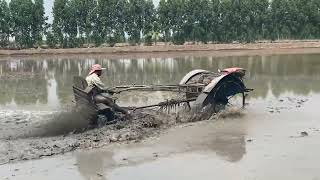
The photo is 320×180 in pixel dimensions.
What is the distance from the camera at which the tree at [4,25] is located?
6091cm

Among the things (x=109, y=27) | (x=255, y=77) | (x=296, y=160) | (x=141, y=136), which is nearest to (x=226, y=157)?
(x=296, y=160)

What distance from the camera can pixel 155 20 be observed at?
203 ft

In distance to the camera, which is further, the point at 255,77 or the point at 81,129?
the point at 255,77

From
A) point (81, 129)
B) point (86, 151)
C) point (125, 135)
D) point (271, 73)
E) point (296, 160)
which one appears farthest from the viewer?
point (271, 73)

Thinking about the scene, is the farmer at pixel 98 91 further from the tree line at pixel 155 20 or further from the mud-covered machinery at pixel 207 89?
the tree line at pixel 155 20

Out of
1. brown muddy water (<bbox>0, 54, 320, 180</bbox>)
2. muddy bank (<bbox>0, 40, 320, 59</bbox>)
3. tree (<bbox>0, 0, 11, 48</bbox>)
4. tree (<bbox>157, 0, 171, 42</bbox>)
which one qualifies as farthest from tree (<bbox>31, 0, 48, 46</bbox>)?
brown muddy water (<bbox>0, 54, 320, 180</bbox>)

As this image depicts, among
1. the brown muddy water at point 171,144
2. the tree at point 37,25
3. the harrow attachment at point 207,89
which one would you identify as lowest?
the brown muddy water at point 171,144

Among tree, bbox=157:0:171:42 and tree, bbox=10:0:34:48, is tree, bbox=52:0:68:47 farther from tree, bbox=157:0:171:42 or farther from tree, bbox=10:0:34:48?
tree, bbox=157:0:171:42

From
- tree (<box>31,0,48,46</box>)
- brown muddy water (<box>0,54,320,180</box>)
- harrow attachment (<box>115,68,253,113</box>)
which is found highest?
tree (<box>31,0,48,46</box>)

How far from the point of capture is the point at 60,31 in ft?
200

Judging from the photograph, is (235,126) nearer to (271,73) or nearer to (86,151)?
(86,151)

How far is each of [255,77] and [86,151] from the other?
1346 centimetres

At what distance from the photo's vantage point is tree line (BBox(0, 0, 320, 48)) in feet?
199

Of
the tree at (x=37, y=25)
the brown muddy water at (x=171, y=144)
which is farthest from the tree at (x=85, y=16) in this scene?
the brown muddy water at (x=171, y=144)
